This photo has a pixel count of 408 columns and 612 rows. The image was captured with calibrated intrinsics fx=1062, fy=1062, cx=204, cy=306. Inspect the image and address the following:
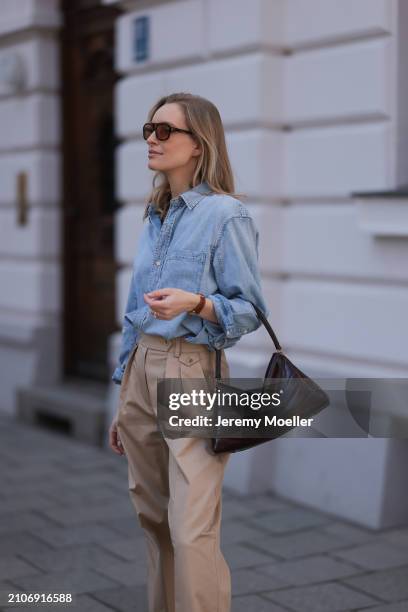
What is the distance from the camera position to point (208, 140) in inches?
122

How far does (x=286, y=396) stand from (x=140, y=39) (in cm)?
391

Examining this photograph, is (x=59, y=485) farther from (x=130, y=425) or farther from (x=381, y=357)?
(x=130, y=425)

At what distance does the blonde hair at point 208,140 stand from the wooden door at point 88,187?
4333 mm

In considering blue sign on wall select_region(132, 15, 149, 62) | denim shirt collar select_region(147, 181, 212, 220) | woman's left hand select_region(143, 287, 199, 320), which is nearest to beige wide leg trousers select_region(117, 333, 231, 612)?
woman's left hand select_region(143, 287, 199, 320)

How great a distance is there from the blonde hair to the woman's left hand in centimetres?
41

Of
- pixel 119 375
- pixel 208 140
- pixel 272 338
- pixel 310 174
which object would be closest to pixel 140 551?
pixel 119 375

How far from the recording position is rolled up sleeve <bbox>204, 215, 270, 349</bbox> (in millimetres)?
3004

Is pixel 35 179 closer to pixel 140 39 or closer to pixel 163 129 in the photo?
pixel 140 39

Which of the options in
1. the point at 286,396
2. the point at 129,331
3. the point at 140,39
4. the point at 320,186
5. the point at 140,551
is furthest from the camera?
the point at 140,39

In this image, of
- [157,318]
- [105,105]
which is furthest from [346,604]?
[105,105]

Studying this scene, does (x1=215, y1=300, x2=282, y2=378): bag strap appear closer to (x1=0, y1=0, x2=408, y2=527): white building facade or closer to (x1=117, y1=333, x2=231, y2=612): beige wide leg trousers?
(x1=117, y1=333, x2=231, y2=612): beige wide leg trousers

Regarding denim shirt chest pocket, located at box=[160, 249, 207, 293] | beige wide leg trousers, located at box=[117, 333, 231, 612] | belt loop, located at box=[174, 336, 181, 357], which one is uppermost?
denim shirt chest pocket, located at box=[160, 249, 207, 293]

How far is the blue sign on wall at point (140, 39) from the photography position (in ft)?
20.7

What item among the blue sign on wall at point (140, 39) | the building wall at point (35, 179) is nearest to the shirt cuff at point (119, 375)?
the blue sign on wall at point (140, 39)
